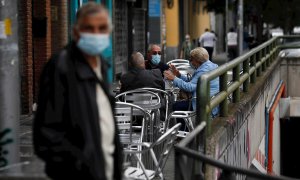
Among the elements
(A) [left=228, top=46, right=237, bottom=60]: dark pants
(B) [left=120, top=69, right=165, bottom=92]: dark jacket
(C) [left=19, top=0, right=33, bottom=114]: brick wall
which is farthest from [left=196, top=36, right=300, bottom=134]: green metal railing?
(A) [left=228, top=46, right=237, bottom=60]: dark pants

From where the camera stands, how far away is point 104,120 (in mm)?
4500

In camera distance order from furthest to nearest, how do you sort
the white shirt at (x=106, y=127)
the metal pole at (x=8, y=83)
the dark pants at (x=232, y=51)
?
the dark pants at (x=232, y=51), the metal pole at (x=8, y=83), the white shirt at (x=106, y=127)

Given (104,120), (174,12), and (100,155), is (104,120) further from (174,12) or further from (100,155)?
(174,12)

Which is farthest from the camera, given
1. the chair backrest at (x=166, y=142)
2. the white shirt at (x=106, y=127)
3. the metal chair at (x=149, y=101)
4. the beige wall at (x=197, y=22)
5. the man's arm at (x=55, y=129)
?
the beige wall at (x=197, y=22)

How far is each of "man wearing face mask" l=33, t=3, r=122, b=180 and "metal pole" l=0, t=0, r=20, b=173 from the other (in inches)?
67.3

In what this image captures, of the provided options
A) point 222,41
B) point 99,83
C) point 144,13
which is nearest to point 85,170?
point 99,83

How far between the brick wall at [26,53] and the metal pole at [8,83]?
7.15m

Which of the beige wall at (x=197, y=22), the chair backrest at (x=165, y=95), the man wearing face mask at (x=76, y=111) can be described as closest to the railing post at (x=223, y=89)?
the chair backrest at (x=165, y=95)

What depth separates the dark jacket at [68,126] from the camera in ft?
14.2

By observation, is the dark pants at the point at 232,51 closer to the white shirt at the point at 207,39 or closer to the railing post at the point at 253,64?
the white shirt at the point at 207,39

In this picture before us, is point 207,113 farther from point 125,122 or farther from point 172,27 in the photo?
point 172,27

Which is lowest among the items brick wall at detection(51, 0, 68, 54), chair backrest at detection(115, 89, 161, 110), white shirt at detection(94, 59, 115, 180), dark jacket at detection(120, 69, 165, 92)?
chair backrest at detection(115, 89, 161, 110)

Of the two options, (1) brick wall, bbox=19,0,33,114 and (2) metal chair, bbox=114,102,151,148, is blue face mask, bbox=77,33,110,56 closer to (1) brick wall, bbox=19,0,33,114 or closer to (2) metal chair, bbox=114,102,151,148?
(2) metal chair, bbox=114,102,151,148

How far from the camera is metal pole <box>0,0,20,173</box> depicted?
610 cm
